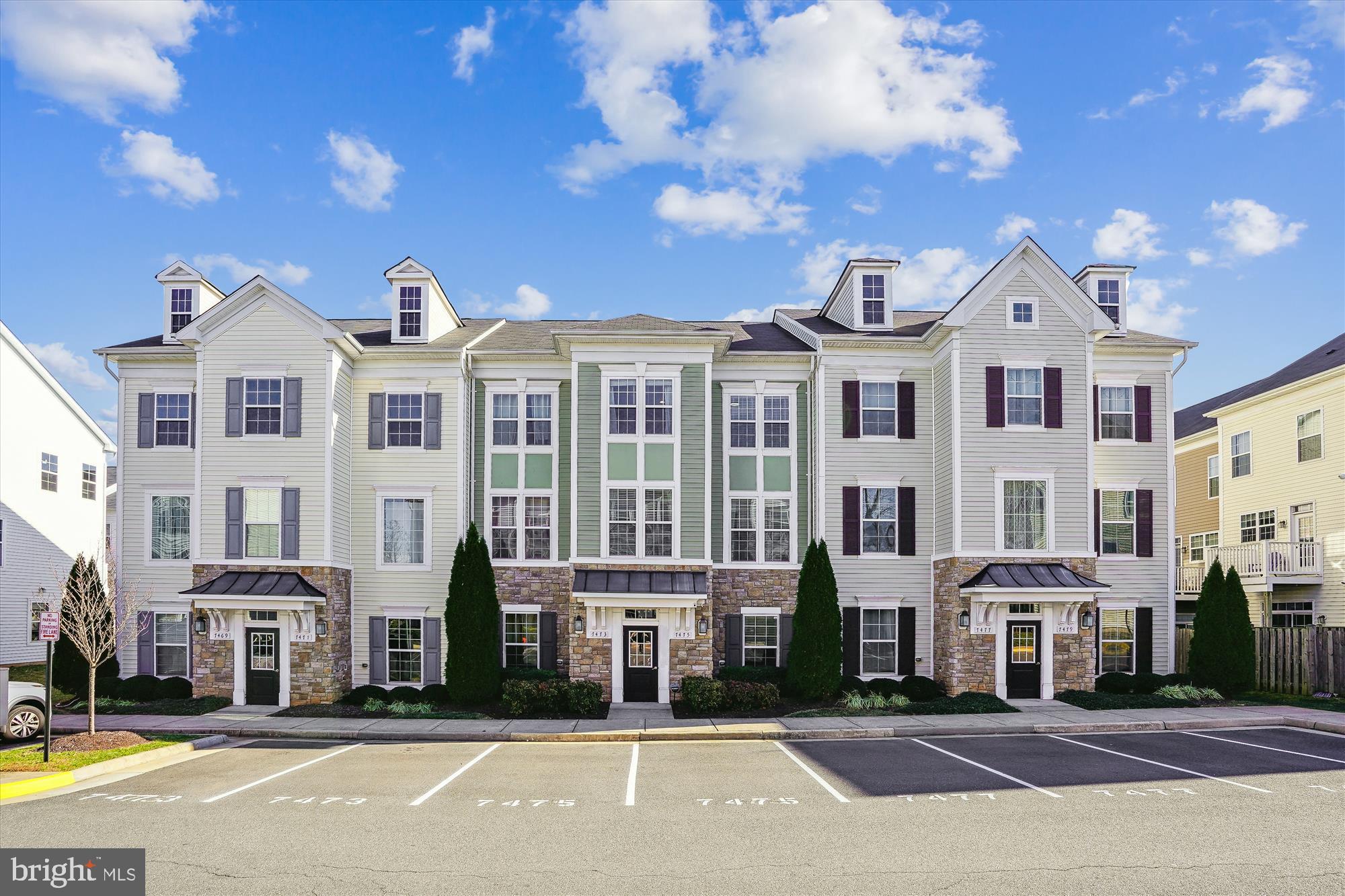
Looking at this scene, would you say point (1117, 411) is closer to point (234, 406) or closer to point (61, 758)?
→ point (234, 406)

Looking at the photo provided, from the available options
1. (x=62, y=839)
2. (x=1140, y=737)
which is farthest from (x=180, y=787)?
(x=1140, y=737)

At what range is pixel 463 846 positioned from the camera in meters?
11.3

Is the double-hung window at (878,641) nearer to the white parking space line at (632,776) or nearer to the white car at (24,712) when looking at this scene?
the white parking space line at (632,776)

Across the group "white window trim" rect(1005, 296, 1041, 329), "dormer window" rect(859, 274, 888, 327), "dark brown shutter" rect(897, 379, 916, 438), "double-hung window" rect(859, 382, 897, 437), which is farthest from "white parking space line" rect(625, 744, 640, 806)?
"white window trim" rect(1005, 296, 1041, 329)

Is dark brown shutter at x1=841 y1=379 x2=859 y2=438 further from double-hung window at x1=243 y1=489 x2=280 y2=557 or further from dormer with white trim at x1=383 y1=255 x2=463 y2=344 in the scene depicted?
double-hung window at x1=243 y1=489 x2=280 y2=557

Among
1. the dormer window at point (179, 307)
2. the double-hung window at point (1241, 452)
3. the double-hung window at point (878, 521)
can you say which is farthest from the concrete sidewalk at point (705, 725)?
the double-hung window at point (1241, 452)

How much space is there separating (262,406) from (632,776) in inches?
601

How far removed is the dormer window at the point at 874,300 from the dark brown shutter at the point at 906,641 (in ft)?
27.2

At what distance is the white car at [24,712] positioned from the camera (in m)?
17.9

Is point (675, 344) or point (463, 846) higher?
point (675, 344)

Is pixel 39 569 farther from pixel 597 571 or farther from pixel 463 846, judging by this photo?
pixel 463 846

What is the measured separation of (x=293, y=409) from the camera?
2527 centimetres

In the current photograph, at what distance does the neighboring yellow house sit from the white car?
31.2m

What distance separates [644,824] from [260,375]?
705 inches
